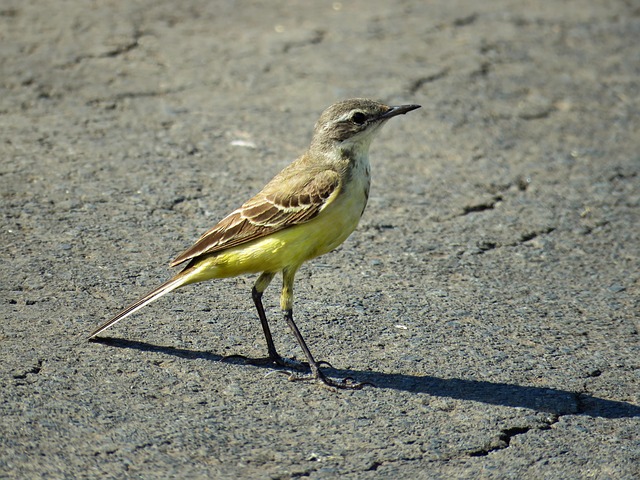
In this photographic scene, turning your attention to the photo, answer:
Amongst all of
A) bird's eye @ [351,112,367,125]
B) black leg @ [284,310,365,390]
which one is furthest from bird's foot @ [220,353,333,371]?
bird's eye @ [351,112,367,125]

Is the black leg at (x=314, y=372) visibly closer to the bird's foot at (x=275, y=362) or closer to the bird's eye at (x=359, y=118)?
the bird's foot at (x=275, y=362)

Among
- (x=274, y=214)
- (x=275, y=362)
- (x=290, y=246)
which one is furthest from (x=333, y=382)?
(x=274, y=214)

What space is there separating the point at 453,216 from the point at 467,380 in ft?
8.00

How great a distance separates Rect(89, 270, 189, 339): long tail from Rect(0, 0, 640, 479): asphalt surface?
0.17m

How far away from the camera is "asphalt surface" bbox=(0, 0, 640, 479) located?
4.85 metres

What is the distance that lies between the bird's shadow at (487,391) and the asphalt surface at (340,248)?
21 millimetres

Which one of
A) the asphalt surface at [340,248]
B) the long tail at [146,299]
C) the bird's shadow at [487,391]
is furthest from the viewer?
the long tail at [146,299]

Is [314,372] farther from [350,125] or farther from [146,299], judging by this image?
[350,125]

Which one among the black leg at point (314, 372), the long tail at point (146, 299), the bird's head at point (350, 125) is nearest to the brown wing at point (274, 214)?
the long tail at point (146, 299)

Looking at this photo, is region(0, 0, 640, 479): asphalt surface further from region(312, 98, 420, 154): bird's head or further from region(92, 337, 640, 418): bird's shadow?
region(312, 98, 420, 154): bird's head

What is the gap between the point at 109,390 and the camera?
5.08 m

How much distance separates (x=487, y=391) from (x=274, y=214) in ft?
5.28

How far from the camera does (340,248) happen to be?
7133 mm

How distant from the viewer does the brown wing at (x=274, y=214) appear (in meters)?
5.47
